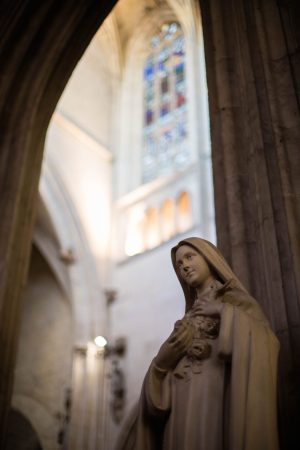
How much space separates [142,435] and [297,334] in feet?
2.69

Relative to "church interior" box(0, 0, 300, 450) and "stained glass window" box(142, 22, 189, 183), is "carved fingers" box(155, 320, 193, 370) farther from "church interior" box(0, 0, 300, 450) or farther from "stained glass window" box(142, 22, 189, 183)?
"stained glass window" box(142, 22, 189, 183)

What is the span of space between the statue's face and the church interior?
44cm

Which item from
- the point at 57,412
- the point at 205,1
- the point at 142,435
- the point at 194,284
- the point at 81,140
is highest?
the point at 81,140

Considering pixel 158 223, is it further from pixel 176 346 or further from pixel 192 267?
pixel 176 346

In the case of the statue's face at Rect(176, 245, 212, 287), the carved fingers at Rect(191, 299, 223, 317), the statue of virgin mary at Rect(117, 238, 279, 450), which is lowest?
the statue of virgin mary at Rect(117, 238, 279, 450)

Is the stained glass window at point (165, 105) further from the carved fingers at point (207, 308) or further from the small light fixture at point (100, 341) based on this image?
the carved fingers at point (207, 308)

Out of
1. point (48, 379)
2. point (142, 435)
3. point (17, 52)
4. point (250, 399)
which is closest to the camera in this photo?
point (250, 399)

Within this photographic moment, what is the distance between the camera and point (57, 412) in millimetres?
11258

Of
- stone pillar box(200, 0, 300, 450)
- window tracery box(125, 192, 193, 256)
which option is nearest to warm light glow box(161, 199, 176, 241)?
window tracery box(125, 192, 193, 256)

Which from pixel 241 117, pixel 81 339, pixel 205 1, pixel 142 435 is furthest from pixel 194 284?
pixel 81 339

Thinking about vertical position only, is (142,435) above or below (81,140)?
below

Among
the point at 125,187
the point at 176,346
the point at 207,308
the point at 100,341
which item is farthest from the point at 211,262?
the point at 125,187

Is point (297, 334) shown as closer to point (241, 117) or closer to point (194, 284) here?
point (194, 284)

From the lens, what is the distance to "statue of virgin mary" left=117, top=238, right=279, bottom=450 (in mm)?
1962
